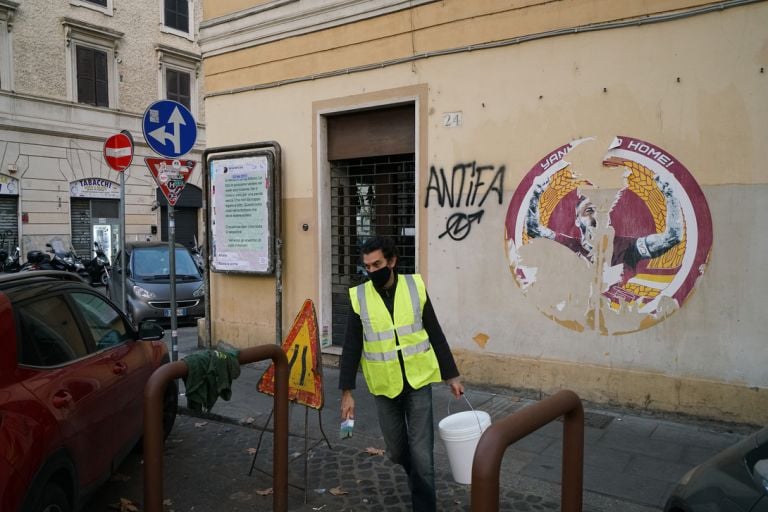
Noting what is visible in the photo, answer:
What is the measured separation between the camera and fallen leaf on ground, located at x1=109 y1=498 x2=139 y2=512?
4.01 m

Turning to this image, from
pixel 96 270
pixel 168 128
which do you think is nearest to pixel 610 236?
pixel 168 128

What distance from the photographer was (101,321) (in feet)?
14.2

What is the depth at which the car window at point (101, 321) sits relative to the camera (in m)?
4.14

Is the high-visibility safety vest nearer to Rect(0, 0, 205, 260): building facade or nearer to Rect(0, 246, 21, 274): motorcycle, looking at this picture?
Rect(0, 246, 21, 274): motorcycle

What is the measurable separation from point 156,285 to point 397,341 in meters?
8.90

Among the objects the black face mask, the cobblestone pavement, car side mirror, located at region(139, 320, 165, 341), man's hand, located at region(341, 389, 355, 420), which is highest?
the black face mask

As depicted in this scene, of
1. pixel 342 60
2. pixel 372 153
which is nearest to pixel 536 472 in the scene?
pixel 372 153

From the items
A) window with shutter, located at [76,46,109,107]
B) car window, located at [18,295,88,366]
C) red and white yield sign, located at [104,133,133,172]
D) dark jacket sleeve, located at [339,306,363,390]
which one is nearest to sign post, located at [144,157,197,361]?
red and white yield sign, located at [104,133,133,172]

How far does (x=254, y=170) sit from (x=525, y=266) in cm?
405

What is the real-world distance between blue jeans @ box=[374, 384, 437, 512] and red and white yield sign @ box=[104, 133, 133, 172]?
6.58 meters

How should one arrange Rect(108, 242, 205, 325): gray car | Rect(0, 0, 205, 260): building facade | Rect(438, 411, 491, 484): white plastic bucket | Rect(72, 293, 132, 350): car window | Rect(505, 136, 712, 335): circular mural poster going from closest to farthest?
Rect(438, 411, 491, 484): white plastic bucket
Rect(72, 293, 132, 350): car window
Rect(505, 136, 712, 335): circular mural poster
Rect(108, 242, 205, 325): gray car
Rect(0, 0, 205, 260): building facade

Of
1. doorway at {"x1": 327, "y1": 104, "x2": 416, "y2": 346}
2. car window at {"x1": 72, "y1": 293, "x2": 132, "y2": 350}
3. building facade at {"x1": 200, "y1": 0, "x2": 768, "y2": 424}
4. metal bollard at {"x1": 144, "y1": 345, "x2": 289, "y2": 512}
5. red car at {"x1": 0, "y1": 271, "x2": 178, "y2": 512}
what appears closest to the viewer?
red car at {"x1": 0, "y1": 271, "x2": 178, "y2": 512}

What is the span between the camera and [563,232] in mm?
5969

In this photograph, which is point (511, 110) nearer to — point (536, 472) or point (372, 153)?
point (372, 153)
